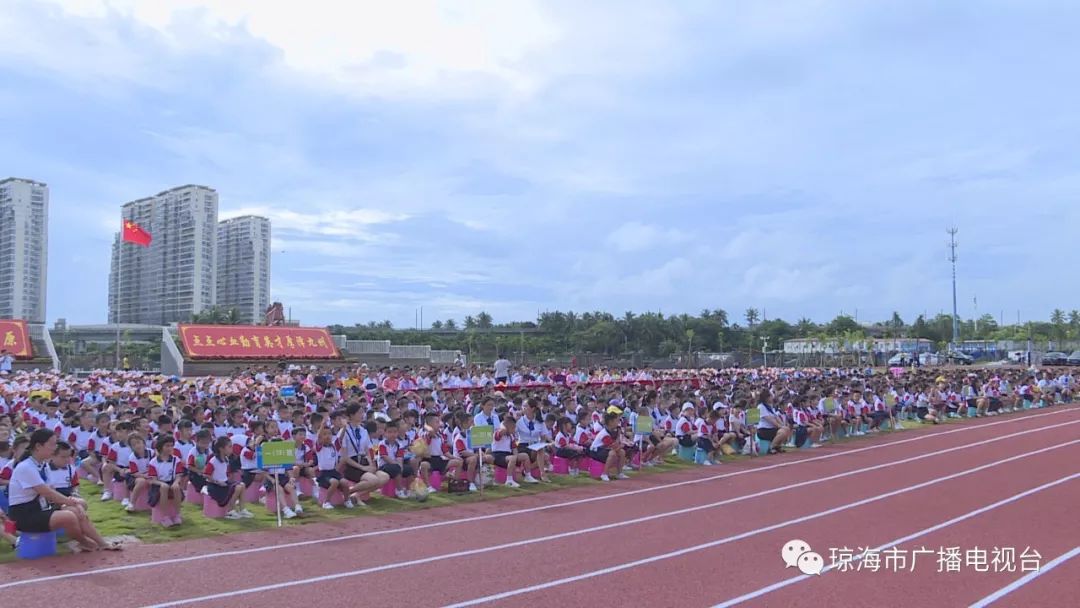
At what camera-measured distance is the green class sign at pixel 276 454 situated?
9938 millimetres

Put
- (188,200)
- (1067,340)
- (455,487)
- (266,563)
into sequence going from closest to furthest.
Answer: (266,563) → (455,487) → (1067,340) → (188,200)

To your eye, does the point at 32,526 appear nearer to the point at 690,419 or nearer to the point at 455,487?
the point at 455,487

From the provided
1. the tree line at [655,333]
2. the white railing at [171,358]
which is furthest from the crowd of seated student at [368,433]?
the tree line at [655,333]

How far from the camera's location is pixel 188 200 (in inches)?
3541

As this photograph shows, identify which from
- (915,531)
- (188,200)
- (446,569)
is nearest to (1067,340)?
(915,531)

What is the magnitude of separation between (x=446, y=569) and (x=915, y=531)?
5.98 metres

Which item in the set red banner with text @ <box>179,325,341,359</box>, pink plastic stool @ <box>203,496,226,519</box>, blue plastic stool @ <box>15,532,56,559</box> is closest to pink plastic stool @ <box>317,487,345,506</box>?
pink plastic stool @ <box>203,496,226,519</box>

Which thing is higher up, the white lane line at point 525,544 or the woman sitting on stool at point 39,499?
the woman sitting on stool at point 39,499

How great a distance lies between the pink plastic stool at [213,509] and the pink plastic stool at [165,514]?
53 centimetres

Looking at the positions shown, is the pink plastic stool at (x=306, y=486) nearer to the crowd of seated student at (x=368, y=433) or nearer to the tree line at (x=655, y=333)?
the crowd of seated student at (x=368, y=433)

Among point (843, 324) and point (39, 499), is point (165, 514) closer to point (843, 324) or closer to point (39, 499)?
point (39, 499)

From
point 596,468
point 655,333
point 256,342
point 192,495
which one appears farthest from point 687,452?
point 655,333

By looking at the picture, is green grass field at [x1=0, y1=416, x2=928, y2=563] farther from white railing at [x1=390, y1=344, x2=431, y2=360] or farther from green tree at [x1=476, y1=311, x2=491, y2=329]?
green tree at [x1=476, y1=311, x2=491, y2=329]

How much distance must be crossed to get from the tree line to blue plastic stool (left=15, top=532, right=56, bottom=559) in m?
56.7
